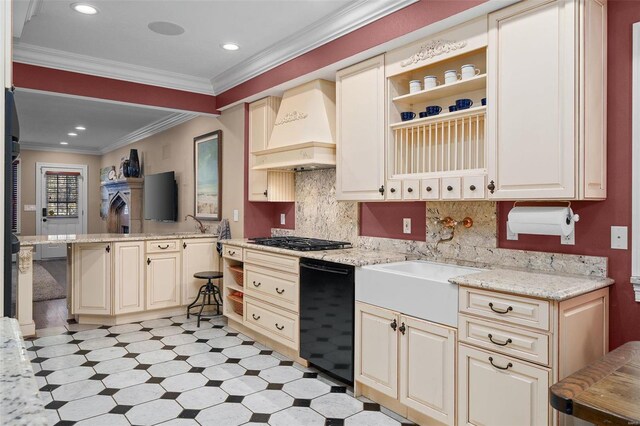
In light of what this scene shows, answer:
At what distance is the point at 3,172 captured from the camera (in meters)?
1.24

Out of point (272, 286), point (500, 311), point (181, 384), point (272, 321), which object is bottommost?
point (181, 384)

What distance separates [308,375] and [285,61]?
106 inches

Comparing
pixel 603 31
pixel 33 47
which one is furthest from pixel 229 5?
pixel 603 31

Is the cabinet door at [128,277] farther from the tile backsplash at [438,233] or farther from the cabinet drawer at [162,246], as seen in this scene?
the tile backsplash at [438,233]

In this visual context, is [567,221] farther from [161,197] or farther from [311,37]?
[161,197]

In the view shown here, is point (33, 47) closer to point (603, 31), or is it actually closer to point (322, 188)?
Result: point (322, 188)

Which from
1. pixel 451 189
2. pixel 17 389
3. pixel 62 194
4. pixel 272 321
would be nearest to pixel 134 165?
pixel 62 194

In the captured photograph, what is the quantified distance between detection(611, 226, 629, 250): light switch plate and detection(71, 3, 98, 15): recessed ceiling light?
3.67 metres

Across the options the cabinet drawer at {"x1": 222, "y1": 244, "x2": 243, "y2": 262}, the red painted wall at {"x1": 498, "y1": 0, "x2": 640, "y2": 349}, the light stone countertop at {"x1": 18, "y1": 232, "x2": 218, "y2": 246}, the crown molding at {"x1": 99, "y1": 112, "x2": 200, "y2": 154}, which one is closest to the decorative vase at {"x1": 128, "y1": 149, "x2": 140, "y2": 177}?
the crown molding at {"x1": 99, "y1": 112, "x2": 200, "y2": 154}

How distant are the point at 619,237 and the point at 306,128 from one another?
7.95 feet

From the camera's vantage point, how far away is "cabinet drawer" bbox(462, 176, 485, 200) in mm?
2541

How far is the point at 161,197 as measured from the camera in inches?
263

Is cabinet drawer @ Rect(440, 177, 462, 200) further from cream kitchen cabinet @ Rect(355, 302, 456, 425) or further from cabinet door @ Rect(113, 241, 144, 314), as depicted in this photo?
cabinet door @ Rect(113, 241, 144, 314)

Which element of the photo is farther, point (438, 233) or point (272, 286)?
point (272, 286)
